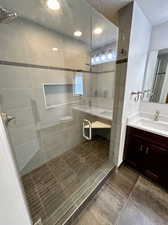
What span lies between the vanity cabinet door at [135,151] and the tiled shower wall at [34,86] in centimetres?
118

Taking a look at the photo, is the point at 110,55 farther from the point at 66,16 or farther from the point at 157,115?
the point at 157,115

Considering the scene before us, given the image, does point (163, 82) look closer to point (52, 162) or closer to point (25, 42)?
point (25, 42)

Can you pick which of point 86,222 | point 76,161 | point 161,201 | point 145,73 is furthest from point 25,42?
point 161,201

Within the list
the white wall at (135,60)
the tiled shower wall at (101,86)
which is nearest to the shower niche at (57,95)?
the tiled shower wall at (101,86)

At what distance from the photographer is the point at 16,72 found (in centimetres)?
130

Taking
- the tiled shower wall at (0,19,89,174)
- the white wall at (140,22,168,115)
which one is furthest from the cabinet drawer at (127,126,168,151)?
the tiled shower wall at (0,19,89,174)

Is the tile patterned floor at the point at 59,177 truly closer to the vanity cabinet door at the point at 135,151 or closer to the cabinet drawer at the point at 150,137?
the vanity cabinet door at the point at 135,151

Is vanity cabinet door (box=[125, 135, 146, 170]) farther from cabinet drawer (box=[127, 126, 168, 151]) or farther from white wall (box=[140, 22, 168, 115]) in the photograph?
white wall (box=[140, 22, 168, 115])

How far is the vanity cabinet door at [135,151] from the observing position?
4.75ft

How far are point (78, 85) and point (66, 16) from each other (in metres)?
1.09

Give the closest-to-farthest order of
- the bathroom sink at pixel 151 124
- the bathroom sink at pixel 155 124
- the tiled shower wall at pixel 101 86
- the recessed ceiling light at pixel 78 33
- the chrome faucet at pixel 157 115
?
the bathroom sink at pixel 151 124 → the bathroom sink at pixel 155 124 → the chrome faucet at pixel 157 115 → the recessed ceiling light at pixel 78 33 → the tiled shower wall at pixel 101 86

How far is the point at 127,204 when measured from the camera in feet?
3.96

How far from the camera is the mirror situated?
1496mm

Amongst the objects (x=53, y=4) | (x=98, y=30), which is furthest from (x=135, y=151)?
(x=53, y=4)
